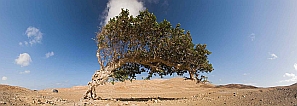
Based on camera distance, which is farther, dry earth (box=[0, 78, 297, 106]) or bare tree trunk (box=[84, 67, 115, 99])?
bare tree trunk (box=[84, 67, 115, 99])

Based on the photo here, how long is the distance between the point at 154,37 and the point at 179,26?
1926 mm

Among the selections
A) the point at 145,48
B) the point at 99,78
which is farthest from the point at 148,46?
the point at 99,78

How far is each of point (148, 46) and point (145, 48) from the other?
27 cm

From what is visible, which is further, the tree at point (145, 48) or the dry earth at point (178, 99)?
the tree at point (145, 48)

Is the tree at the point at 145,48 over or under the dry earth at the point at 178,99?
over

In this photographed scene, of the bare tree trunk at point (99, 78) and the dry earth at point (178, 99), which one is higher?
the bare tree trunk at point (99, 78)

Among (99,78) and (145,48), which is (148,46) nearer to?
(145,48)

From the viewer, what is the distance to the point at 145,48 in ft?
51.7

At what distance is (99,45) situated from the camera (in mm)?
15922

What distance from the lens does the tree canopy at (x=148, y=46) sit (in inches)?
575

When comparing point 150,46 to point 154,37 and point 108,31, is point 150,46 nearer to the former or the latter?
point 154,37

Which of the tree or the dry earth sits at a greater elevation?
the tree

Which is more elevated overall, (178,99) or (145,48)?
(145,48)

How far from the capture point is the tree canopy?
47.9ft
